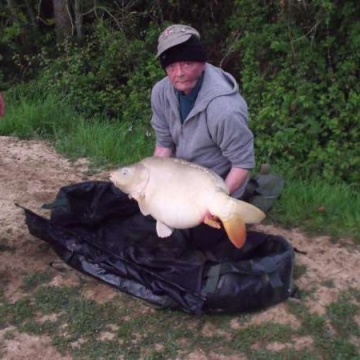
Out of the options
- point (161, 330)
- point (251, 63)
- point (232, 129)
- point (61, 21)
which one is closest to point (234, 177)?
point (232, 129)

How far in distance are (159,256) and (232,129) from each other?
0.85 metres

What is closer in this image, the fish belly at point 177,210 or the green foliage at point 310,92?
the fish belly at point 177,210

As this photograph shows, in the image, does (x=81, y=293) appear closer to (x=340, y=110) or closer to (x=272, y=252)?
(x=272, y=252)

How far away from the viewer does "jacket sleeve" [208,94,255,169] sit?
3.36 metres

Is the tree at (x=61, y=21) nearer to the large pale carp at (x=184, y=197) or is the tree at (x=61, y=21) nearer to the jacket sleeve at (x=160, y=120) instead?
the jacket sleeve at (x=160, y=120)

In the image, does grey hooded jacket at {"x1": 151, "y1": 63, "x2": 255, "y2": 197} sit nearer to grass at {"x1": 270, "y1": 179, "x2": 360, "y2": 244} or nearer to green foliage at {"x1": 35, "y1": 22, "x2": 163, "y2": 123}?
grass at {"x1": 270, "y1": 179, "x2": 360, "y2": 244}

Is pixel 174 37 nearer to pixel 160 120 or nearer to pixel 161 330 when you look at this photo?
pixel 160 120

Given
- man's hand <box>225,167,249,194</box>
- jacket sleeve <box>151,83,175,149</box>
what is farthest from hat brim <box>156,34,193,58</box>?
man's hand <box>225,167,249,194</box>

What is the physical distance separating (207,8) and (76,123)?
92.8 inches

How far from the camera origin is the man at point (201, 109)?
334 cm

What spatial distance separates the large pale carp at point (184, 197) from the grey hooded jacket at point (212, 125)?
0.31 metres

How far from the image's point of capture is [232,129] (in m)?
3.37

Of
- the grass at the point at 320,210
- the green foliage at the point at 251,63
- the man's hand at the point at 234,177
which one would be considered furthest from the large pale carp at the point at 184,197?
the green foliage at the point at 251,63

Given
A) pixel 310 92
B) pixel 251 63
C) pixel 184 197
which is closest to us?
pixel 184 197
